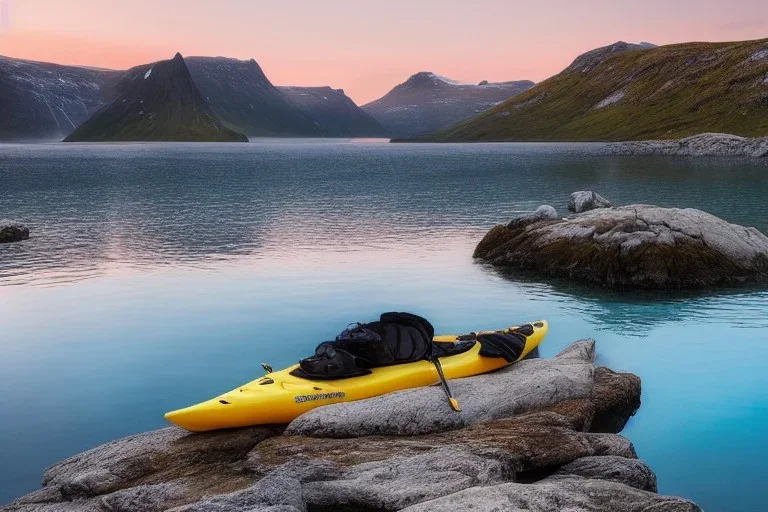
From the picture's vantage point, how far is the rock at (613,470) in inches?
408

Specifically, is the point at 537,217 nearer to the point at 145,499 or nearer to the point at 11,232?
the point at 145,499

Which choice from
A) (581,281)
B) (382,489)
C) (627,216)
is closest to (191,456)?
(382,489)

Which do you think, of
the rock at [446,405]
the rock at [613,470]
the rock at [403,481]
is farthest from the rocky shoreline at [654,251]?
the rock at [403,481]

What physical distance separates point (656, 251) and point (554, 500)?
2162 centimetres

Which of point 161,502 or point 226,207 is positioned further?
point 226,207

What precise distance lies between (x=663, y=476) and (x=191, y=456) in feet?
28.4

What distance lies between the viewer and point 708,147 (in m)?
160

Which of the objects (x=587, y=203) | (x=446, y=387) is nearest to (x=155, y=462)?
(x=446, y=387)

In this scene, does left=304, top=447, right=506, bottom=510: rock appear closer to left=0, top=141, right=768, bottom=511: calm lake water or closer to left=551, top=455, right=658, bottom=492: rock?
left=551, top=455, right=658, bottom=492: rock

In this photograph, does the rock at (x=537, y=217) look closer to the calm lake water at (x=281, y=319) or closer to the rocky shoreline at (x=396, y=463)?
the calm lake water at (x=281, y=319)

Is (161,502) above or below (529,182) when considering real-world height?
below

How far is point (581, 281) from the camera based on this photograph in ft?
95.0

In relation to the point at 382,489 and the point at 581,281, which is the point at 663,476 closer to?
the point at 382,489

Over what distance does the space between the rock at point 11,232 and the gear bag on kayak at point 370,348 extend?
113ft
